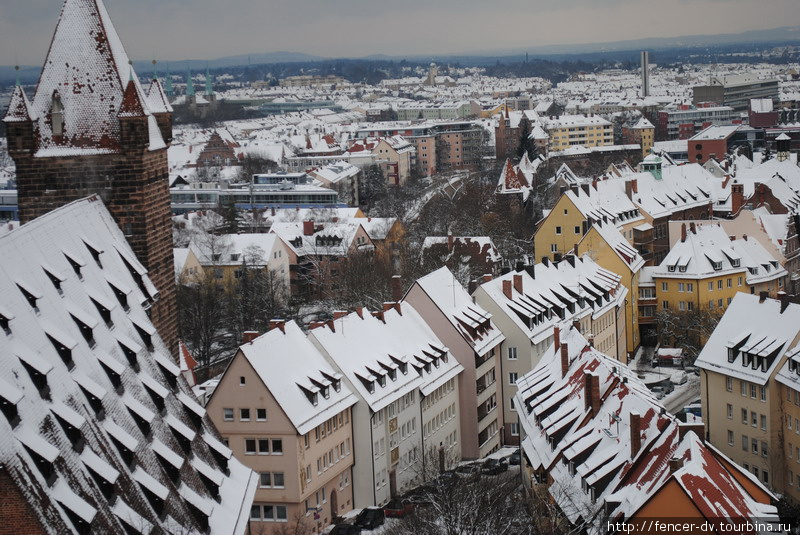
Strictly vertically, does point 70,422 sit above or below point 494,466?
above

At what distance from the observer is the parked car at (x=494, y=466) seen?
66369 mm

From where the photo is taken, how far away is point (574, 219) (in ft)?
349

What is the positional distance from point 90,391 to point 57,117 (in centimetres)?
1398

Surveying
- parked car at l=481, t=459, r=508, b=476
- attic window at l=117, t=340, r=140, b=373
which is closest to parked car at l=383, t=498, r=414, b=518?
parked car at l=481, t=459, r=508, b=476

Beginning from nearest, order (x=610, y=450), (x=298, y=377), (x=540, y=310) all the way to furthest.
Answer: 1. (x=610, y=450)
2. (x=298, y=377)
3. (x=540, y=310)

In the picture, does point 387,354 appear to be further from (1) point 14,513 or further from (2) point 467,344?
(1) point 14,513

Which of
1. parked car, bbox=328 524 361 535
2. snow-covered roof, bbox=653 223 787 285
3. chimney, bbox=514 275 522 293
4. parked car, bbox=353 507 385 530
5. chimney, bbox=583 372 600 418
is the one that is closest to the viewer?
chimney, bbox=583 372 600 418

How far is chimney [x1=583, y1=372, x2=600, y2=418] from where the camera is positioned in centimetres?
5000

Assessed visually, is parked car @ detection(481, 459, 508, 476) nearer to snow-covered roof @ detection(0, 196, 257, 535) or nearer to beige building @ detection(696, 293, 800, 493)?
beige building @ detection(696, 293, 800, 493)

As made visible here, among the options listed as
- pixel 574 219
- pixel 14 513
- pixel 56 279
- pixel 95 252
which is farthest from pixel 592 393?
pixel 574 219

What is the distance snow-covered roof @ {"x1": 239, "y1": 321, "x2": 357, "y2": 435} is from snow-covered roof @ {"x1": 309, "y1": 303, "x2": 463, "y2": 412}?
1.06 m

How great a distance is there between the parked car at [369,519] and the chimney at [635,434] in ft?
A: 56.7

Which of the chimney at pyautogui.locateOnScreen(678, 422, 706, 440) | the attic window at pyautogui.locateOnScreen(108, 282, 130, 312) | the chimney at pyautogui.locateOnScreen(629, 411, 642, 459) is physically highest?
the attic window at pyautogui.locateOnScreen(108, 282, 130, 312)

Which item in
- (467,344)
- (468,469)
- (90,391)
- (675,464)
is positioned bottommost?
(468,469)
